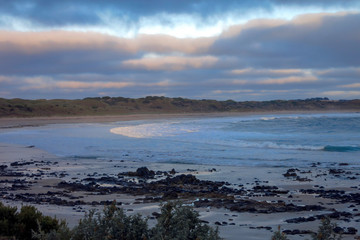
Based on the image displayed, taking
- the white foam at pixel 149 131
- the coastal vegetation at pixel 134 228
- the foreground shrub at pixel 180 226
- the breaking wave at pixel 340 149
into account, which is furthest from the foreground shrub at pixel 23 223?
the white foam at pixel 149 131

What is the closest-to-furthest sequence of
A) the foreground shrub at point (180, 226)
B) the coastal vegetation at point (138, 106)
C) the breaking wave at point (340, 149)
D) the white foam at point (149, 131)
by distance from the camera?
the foreground shrub at point (180, 226) < the breaking wave at point (340, 149) < the white foam at point (149, 131) < the coastal vegetation at point (138, 106)

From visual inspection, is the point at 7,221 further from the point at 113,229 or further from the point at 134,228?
the point at 134,228

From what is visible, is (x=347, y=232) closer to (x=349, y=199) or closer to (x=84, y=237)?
(x=349, y=199)

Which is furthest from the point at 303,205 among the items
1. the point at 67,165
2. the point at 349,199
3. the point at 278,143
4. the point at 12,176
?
the point at 278,143

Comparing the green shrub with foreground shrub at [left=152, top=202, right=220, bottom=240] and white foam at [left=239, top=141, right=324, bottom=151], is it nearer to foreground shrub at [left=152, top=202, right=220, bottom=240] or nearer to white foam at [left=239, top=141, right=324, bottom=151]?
foreground shrub at [left=152, top=202, right=220, bottom=240]

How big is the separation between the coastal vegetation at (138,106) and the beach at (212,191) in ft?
179

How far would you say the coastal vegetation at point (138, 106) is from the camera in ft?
235

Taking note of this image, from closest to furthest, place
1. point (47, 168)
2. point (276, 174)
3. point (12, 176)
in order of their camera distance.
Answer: point (12, 176) → point (276, 174) → point (47, 168)

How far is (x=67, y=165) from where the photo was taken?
53.6 feet

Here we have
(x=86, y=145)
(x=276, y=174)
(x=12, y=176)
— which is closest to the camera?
(x=12, y=176)

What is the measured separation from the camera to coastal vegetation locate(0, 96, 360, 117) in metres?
71.5

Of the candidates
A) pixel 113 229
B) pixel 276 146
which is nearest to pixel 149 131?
pixel 276 146

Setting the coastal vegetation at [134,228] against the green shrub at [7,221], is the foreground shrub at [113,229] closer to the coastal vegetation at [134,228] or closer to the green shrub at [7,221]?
the coastal vegetation at [134,228]

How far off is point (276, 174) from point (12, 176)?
9.34 meters
